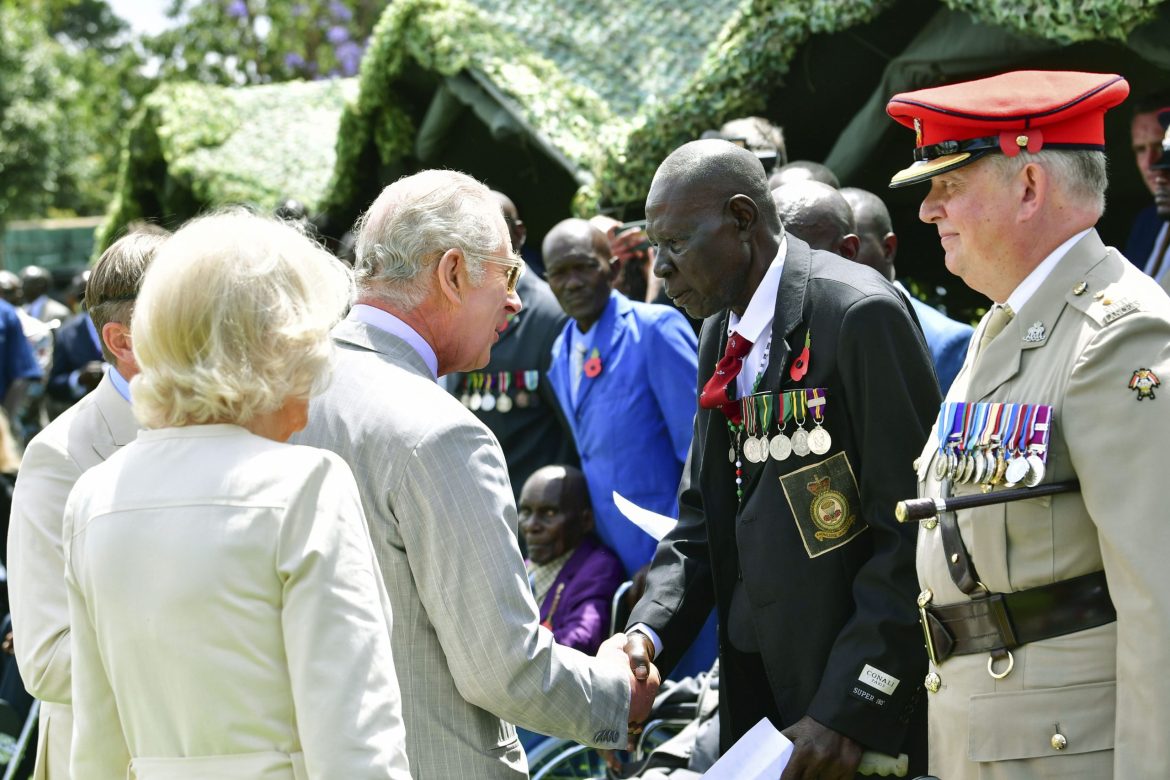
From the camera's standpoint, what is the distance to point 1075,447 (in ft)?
7.86

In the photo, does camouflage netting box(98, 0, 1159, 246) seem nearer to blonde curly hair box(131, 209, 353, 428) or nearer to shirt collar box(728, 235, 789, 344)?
shirt collar box(728, 235, 789, 344)

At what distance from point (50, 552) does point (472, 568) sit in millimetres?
1048

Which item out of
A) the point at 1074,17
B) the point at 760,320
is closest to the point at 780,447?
the point at 760,320

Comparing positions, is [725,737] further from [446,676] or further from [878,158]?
[878,158]

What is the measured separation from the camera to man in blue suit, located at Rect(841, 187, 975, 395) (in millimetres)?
4250

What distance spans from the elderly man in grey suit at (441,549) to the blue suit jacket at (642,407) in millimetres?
2261

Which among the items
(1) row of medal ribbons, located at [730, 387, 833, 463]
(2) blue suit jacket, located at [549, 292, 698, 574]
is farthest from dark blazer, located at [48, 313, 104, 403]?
(1) row of medal ribbons, located at [730, 387, 833, 463]

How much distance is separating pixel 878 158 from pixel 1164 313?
5427mm

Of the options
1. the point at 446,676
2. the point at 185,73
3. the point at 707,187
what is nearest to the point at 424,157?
the point at 707,187

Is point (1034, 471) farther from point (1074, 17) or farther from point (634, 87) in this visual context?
point (634, 87)

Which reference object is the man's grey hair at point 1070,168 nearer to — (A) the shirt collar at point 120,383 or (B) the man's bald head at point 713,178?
(B) the man's bald head at point 713,178

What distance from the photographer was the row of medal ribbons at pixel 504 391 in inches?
239

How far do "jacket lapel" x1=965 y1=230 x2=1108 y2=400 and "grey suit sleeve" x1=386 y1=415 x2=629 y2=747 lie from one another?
0.99 m

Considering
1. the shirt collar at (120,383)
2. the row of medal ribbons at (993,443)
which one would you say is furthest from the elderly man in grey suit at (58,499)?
the row of medal ribbons at (993,443)
